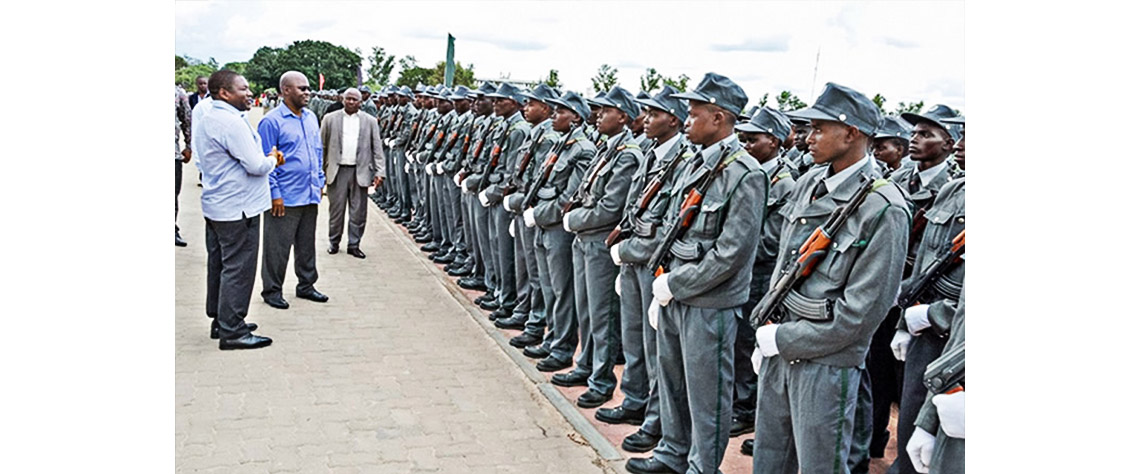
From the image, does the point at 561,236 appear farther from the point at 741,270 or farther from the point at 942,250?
the point at 942,250

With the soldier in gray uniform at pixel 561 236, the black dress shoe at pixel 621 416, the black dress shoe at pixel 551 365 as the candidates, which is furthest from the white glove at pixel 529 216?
the black dress shoe at pixel 621 416

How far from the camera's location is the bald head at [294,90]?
695 cm

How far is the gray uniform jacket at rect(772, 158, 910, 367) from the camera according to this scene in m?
3.25

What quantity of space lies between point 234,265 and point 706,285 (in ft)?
12.5

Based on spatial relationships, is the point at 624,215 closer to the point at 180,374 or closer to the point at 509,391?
the point at 509,391

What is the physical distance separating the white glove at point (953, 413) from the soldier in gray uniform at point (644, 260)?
2.01 m

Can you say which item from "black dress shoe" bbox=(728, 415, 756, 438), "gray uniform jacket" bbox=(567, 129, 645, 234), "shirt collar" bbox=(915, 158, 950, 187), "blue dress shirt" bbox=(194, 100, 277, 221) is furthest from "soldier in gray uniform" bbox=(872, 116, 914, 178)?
"blue dress shirt" bbox=(194, 100, 277, 221)

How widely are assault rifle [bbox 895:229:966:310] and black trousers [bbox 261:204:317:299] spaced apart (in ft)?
16.5

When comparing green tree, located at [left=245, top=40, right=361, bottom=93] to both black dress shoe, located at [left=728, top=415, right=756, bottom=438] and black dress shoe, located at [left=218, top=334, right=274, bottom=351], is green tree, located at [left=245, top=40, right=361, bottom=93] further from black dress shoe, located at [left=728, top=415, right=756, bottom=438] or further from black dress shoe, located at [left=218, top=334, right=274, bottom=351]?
black dress shoe, located at [left=728, top=415, right=756, bottom=438]

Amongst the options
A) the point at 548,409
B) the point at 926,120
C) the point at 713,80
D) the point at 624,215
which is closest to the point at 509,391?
the point at 548,409

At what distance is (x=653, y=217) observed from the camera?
4711 millimetres

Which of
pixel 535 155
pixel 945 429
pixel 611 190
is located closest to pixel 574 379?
pixel 611 190

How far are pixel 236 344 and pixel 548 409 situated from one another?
2.49m

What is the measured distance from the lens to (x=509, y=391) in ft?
19.2
